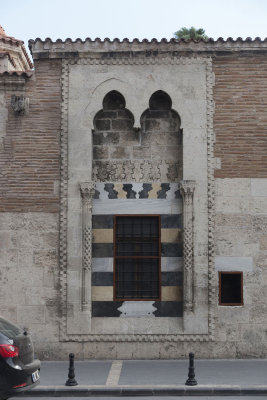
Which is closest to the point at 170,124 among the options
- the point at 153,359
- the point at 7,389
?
the point at 153,359

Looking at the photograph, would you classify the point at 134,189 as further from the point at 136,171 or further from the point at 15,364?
the point at 15,364

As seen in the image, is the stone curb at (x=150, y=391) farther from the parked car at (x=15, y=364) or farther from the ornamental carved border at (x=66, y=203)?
the ornamental carved border at (x=66, y=203)

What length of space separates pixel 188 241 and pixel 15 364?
596 cm

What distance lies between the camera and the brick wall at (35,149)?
44.6ft

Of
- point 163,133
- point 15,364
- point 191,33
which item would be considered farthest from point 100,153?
point 191,33

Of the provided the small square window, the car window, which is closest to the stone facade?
the small square window

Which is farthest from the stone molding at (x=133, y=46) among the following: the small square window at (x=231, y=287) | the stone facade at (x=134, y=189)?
the small square window at (x=231, y=287)

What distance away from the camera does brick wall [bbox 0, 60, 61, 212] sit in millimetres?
13594

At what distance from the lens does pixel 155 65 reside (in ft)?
45.3

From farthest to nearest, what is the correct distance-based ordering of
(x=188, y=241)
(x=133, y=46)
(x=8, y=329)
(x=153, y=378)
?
(x=133, y=46) < (x=188, y=241) < (x=153, y=378) < (x=8, y=329)

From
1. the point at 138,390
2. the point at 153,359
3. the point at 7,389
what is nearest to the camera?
the point at 7,389

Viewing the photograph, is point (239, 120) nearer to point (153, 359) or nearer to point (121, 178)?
point (121, 178)

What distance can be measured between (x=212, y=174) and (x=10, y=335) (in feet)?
22.1

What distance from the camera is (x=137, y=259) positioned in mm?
13641
